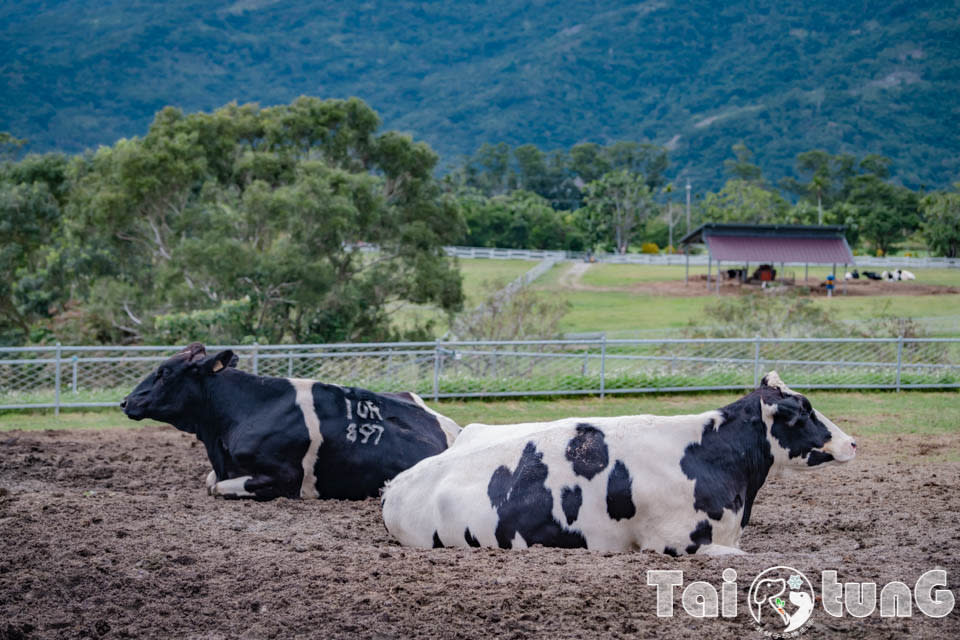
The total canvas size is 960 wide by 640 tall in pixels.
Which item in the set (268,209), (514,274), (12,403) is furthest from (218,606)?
(514,274)

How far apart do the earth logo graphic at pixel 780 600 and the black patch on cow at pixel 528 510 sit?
143cm

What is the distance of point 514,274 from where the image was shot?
2474 inches

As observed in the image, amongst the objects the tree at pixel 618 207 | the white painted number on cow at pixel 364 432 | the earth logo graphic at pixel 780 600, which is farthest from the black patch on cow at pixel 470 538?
the tree at pixel 618 207

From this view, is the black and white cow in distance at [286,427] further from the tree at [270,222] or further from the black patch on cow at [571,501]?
the tree at [270,222]

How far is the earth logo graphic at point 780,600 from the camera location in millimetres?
5129

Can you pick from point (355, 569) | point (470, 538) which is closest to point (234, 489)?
point (470, 538)

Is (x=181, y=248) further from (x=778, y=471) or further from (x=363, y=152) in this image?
(x=778, y=471)

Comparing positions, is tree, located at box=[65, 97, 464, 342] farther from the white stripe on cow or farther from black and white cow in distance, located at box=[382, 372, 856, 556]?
black and white cow in distance, located at box=[382, 372, 856, 556]

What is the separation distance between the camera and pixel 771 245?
5331 cm

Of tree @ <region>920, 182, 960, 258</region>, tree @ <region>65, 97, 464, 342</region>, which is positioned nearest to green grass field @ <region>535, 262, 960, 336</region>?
tree @ <region>65, 97, 464, 342</region>

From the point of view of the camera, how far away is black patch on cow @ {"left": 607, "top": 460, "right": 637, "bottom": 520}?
6.71 m

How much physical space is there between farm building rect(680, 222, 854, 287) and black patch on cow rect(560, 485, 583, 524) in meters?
46.0

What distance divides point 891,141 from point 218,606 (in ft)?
685

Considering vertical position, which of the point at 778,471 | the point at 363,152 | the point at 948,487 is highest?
the point at 363,152
